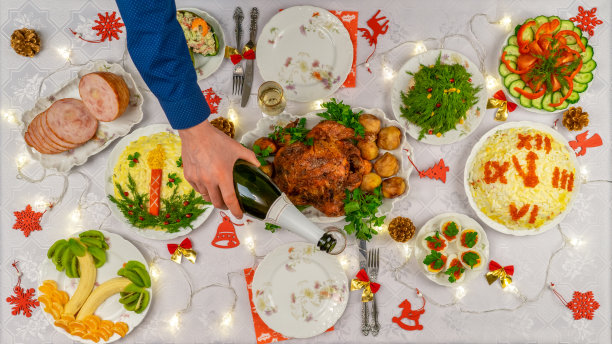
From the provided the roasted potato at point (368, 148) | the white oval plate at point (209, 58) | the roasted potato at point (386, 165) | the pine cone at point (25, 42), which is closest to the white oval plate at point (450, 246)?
the roasted potato at point (386, 165)

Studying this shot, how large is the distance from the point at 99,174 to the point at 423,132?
1.84 metres

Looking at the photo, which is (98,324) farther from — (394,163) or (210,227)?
(394,163)

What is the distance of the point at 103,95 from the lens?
1894 millimetres

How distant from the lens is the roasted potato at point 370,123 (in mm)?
1865

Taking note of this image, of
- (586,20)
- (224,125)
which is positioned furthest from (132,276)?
(586,20)

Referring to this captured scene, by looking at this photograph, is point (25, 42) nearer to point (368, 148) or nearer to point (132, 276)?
point (132, 276)

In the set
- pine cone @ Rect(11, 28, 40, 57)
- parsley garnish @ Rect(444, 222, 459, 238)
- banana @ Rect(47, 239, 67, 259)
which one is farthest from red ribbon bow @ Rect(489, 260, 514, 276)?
pine cone @ Rect(11, 28, 40, 57)

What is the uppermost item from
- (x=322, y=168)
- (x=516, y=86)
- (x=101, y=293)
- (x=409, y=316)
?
(x=516, y=86)

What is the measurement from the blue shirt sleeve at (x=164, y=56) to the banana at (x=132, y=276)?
116 cm

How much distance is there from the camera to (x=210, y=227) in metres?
2.08

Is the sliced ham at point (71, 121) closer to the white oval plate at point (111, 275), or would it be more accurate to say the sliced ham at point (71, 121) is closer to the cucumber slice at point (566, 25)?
the white oval plate at point (111, 275)

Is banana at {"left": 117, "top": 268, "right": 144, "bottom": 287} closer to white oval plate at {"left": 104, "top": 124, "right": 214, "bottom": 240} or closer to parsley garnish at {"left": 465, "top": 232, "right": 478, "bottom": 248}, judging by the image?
white oval plate at {"left": 104, "top": 124, "right": 214, "bottom": 240}

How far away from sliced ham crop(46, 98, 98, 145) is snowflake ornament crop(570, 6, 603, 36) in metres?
2.77

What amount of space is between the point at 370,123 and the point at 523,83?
2.99ft
